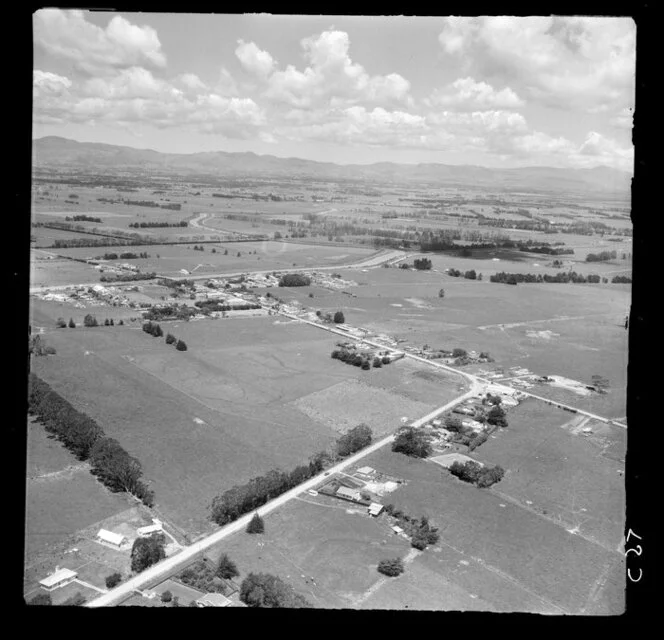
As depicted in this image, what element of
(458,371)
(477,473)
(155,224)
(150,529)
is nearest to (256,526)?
(150,529)

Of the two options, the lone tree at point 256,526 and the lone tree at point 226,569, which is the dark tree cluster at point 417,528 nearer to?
the lone tree at point 256,526

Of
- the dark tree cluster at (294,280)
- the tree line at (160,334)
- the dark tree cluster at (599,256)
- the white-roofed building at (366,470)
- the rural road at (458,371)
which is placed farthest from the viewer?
the dark tree cluster at (599,256)

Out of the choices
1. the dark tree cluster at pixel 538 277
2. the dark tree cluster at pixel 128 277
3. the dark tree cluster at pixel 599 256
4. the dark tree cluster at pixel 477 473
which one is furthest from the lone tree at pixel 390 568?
the dark tree cluster at pixel 538 277

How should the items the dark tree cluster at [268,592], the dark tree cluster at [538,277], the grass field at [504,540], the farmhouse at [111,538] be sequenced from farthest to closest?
1. the dark tree cluster at [538,277]
2. the farmhouse at [111,538]
3. the grass field at [504,540]
4. the dark tree cluster at [268,592]

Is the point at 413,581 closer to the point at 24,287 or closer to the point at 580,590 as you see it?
the point at 580,590

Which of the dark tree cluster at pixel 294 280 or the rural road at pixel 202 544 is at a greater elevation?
the dark tree cluster at pixel 294 280

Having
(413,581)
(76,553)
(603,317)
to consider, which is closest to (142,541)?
(76,553)
